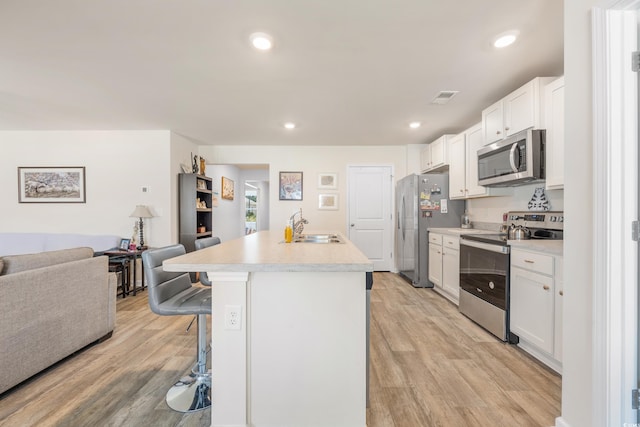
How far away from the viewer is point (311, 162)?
5.33 metres

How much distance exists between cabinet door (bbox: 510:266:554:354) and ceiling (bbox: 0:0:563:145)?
5.72 feet

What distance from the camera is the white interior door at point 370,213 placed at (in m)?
5.36

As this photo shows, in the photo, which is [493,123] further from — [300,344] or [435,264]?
[300,344]

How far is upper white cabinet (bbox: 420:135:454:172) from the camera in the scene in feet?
13.7

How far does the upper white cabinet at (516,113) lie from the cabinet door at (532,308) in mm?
1292

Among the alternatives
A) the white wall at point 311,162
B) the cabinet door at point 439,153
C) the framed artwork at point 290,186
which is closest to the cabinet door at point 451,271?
the cabinet door at point 439,153

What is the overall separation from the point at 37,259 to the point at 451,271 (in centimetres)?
394

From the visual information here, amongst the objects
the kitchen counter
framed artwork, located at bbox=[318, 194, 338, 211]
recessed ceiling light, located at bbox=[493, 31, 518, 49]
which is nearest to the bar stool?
the kitchen counter

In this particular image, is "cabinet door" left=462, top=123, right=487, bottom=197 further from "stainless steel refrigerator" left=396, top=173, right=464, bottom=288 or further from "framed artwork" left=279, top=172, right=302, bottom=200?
"framed artwork" left=279, top=172, right=302, bottom=200

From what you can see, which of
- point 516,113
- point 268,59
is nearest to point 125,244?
point 268,59

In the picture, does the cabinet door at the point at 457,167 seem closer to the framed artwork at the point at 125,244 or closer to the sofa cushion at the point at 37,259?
the sofa cushion at the point at 37,259

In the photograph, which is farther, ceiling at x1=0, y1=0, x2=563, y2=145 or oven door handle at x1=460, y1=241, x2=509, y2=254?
oven door handle at x1=460, y1=241, x2=509, y2=254

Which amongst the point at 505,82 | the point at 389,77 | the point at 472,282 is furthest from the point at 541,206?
the point at 389,77

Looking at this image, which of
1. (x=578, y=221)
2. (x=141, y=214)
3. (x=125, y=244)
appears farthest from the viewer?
(x=125, y=244)
